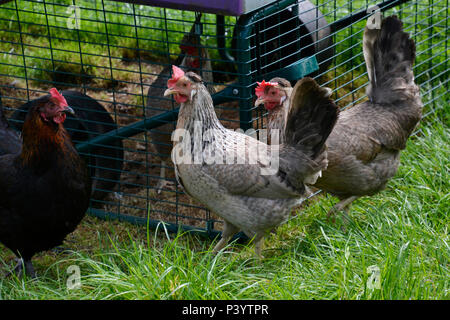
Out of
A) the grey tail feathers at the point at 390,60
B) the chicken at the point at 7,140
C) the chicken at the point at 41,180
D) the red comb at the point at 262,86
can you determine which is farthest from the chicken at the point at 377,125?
the chicken at the point at 7,140

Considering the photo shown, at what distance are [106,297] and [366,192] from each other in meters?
1.93

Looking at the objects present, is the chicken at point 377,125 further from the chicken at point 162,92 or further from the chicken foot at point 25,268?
the chicken foot at point 25,268

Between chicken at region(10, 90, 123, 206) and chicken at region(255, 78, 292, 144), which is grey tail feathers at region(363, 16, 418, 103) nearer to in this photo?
chicken at region(255, 78, 292, 144)

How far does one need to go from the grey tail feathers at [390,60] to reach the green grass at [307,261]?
0.68 meters

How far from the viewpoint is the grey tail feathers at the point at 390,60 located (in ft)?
13.6

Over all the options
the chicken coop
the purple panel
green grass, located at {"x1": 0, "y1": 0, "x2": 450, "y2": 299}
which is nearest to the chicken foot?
green grass, located at {"x1": 0, "y1": 0, "x2": 450, "y2": 299}

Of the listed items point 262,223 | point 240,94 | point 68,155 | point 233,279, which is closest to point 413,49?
point 240,94

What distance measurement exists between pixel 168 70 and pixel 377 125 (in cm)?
195

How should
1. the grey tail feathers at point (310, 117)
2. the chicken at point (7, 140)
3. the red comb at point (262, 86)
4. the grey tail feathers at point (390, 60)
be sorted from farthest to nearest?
the grey tail feathers at point (390, 60) → the chicken at point (7, 140) → the red comb at point (262, 86) → the grey tail feathers at point (310, 117)

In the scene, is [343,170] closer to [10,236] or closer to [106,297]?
[106,297]

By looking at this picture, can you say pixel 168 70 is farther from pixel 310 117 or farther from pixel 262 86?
pixel 310 117

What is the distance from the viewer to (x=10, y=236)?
361 centimetres

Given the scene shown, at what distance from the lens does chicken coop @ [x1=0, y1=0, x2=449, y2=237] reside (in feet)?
12.8

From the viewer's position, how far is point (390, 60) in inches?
165
